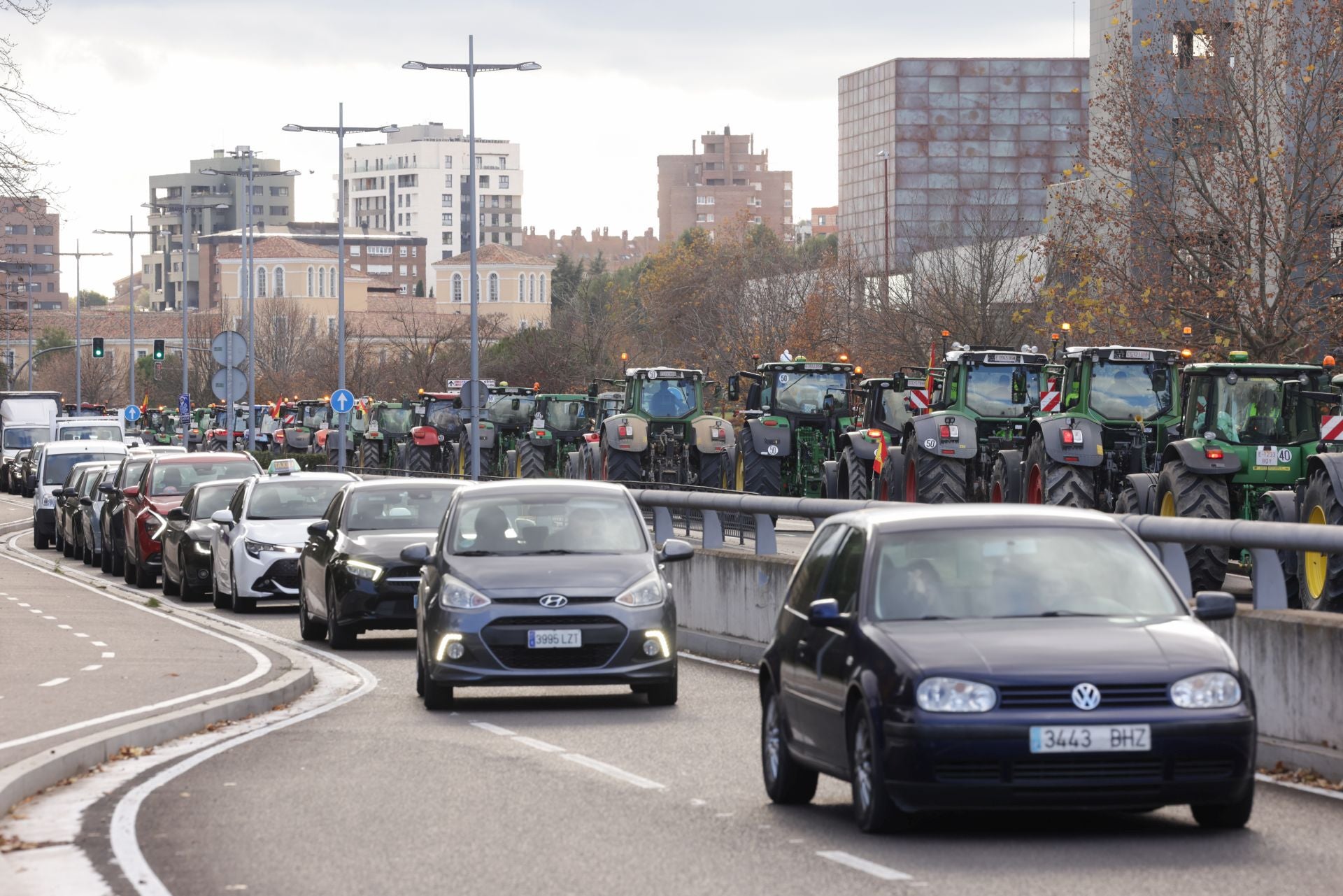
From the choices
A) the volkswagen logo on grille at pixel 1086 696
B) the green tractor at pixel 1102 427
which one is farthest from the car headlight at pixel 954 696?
the green tractor at pixel 1102 427

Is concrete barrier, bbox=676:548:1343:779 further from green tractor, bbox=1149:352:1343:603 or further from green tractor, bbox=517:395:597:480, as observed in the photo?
green tractor, bbox=517:395:597:480

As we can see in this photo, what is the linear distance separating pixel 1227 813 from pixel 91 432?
6002 centimetres

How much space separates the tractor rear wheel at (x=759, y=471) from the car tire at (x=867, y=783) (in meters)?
28.6

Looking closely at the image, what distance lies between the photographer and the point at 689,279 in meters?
110

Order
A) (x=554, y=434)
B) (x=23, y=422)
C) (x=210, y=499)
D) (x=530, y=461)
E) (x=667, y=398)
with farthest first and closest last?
1. (x=23, y=422)
2. (x=554, y=434)
3. (x=530, y=461)
4. (x=667, y=398)
5. (x=210, y=499)

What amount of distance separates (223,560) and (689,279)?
82861 mm

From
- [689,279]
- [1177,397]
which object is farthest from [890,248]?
[1177,397]

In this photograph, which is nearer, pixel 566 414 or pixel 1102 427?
pixel 1102 427

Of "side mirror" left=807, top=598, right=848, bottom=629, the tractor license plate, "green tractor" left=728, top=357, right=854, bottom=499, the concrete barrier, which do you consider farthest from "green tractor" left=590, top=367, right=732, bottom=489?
"side mirror" left=807, top=598, right=848, bottom=629

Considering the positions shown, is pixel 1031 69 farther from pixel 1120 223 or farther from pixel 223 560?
pixel 223 560

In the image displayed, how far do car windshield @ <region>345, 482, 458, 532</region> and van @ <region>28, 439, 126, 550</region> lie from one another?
24.0 metres

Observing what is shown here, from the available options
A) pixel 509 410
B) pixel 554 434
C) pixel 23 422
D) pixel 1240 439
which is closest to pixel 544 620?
pixel 1240 439

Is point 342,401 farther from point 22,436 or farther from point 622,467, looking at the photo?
point 22,436

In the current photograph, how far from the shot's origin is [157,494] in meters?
33.4
